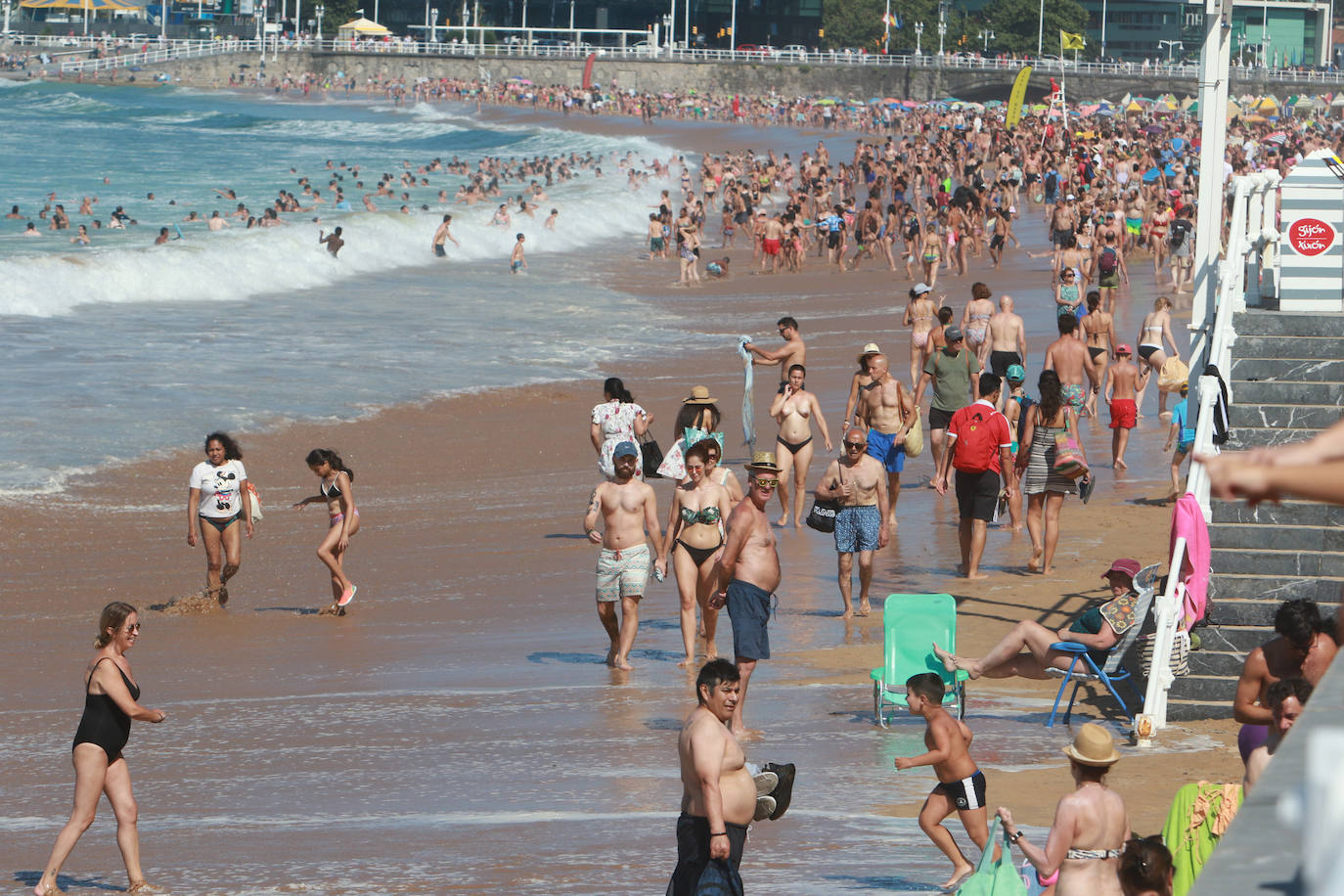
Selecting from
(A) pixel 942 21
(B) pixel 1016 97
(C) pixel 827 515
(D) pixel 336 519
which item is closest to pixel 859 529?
(C) pixel 827 515

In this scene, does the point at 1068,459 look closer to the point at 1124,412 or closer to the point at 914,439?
the point at 914,439

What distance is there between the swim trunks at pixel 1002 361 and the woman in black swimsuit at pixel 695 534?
6908 millimetres

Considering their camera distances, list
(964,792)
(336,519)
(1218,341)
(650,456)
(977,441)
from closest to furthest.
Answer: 1. (964,792)
2. (1218,341)
3. (336,519)
4. (977,441)
5. (650,456)

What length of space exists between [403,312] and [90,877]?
20.6m

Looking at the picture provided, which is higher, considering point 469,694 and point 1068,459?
point 1068,459

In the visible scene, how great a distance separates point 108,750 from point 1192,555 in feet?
16.9

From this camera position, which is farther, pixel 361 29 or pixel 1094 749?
pixel 361 29

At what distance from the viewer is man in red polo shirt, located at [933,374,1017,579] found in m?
11.8

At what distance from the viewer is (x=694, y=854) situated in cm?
619

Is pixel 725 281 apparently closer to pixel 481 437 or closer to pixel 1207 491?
pixel 481 437

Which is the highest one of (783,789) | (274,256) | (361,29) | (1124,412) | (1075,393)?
(361,29)

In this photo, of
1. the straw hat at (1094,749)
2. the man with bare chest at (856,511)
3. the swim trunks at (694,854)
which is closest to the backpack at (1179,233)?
the man with bare chest at (856,511)

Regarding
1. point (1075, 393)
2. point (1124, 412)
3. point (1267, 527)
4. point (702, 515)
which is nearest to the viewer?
point (1267, 527)

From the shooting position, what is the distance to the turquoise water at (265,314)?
18391 mm
